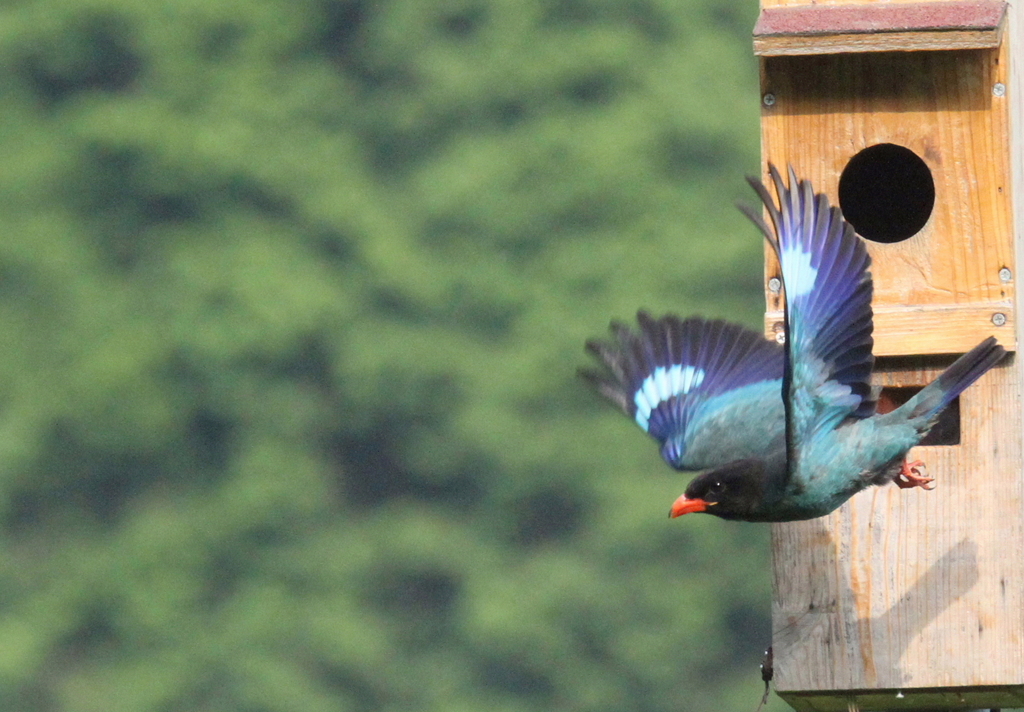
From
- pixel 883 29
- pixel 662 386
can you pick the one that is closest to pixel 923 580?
pixel 662 386

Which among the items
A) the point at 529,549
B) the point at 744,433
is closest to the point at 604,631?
the point at 529,549

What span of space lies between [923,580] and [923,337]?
0.55 metres

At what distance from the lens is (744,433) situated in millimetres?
5504

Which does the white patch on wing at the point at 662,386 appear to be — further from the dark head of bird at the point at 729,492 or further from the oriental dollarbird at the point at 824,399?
the dark head of bird at the point at 729,492

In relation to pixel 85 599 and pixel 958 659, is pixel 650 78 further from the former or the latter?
pixel 958 659

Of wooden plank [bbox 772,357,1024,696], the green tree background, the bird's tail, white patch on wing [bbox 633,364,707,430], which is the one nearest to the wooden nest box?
wooden plank [bbox 772,357,1024,696]

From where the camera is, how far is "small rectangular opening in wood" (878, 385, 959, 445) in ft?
18.0

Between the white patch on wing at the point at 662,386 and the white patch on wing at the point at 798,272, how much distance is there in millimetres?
684

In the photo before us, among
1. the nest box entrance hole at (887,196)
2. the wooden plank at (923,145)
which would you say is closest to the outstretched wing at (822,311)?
the wooden plank at (923,145)

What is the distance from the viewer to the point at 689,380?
18.6 feet

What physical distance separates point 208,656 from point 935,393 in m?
12.9

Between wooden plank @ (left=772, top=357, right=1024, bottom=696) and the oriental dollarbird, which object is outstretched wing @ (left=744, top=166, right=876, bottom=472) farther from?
wooden plank @ (left=772, top=357, right=1024, bottom=696)

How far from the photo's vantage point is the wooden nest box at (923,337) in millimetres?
5262

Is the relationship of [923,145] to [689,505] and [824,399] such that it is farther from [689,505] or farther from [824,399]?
[689,505]
